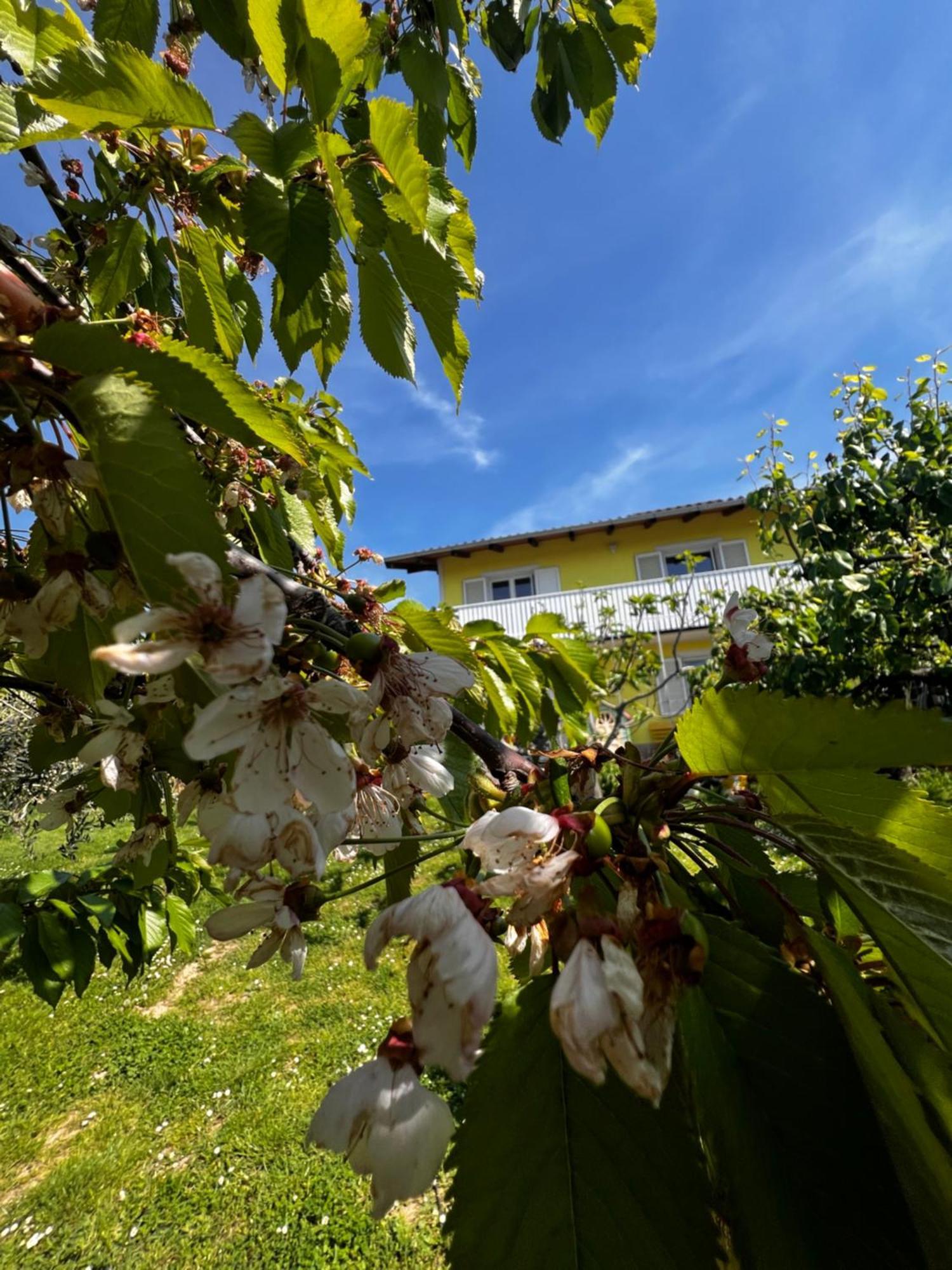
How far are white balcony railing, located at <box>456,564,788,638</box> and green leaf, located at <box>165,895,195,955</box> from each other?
11.6 metres

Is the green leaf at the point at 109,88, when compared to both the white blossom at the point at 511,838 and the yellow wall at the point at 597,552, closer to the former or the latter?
the white blossom at the point at 511,838

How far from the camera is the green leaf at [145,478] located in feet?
1.53

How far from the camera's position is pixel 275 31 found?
79 cm

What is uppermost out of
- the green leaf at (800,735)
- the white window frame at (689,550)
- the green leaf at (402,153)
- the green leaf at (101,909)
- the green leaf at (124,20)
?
the white window frame at (689,550)

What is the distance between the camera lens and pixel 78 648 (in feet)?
2.47

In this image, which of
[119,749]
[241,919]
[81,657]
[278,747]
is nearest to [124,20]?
[81,657]

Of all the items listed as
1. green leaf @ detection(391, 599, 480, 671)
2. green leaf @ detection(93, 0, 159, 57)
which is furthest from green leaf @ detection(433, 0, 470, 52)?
green leaf @ detection(391, 599, 480, 671)

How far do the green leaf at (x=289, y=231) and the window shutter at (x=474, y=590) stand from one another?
1563cm

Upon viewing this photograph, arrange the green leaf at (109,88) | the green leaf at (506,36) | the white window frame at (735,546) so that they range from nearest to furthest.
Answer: the green leaf at (109,88)
the green leaf at (506,36)
the white window frame at (735,546)

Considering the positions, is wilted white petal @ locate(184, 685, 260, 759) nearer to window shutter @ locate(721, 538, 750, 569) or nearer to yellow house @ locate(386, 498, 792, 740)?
yellow house @ locate(386, 498, 792, 740)

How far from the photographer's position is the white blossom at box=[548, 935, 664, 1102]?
42 cm

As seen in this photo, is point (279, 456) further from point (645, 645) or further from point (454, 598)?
point (454, 598)

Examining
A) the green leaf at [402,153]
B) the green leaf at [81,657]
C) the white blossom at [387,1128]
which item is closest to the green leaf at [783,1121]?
the white blossom at [387,1128]

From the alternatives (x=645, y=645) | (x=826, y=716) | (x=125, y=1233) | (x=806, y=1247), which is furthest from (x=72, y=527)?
(x=645, y=645)
